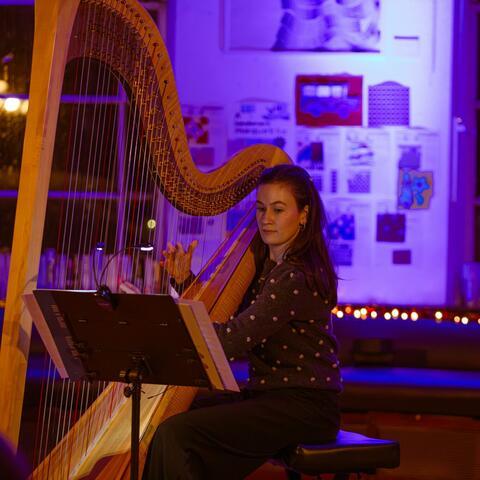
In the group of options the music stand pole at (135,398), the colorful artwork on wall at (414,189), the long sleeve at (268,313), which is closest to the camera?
the music stand pole at (135,398)

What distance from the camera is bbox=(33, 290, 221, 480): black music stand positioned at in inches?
81.1

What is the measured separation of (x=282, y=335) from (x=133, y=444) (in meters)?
0.69

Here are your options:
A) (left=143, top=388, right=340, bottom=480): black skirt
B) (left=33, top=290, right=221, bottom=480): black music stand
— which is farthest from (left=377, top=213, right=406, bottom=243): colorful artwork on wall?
(left=33, top=290, right=221, bottom=480): black music stand

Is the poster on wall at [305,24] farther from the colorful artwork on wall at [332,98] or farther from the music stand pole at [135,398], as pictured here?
the music stand pole at [135,398]

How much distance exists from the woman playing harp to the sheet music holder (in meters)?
0.31

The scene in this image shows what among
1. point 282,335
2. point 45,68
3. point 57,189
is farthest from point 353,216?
point 45,68

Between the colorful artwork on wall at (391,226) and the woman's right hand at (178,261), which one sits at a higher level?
the colorful artwork on wall at (391,226)

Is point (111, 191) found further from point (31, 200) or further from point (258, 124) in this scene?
point (258, 124)

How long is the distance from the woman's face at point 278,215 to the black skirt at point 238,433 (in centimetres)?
47

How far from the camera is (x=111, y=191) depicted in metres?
2.78


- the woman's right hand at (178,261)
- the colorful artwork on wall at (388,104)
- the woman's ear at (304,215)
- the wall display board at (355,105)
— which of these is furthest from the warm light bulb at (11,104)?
the woman's ear at (304,215)

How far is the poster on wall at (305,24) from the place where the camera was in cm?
462

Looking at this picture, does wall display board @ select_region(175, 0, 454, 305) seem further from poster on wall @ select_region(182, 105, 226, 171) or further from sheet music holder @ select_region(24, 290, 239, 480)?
sheet music holder @ select_region(24, 290, 239, 480)

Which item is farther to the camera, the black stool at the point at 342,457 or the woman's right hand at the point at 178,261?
the woman's right hand at the point at 178,261
